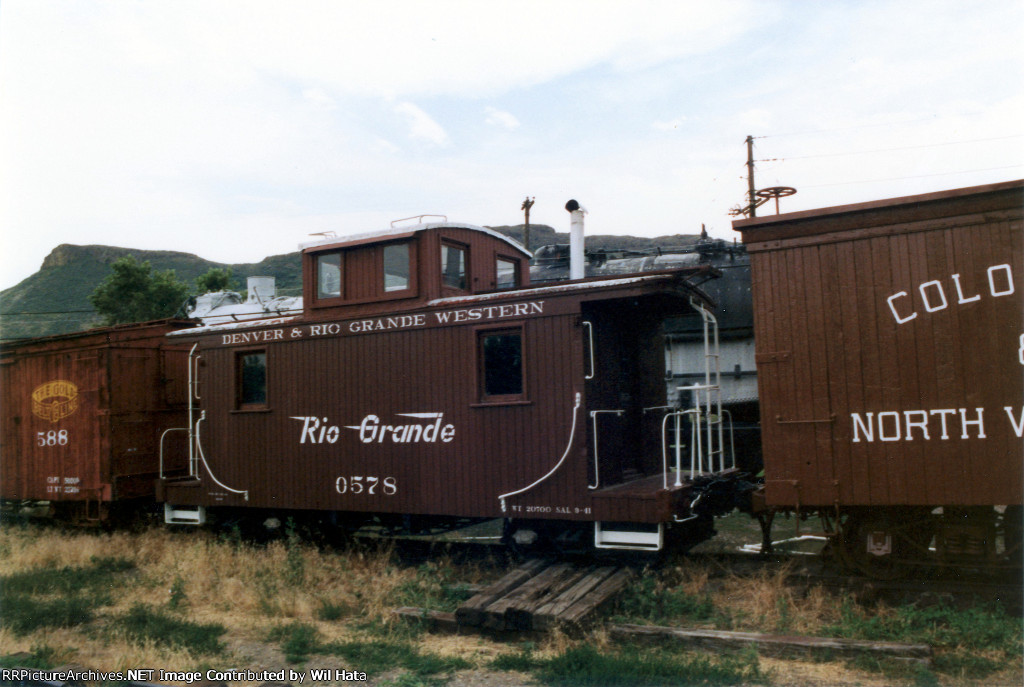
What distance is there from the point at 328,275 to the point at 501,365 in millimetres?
3502

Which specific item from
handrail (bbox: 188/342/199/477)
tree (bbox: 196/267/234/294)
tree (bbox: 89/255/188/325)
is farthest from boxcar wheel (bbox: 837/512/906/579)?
tree (bbox: 196/267/234/294)

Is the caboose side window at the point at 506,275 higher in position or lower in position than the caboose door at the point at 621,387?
higher

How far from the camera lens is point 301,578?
9.42 meters

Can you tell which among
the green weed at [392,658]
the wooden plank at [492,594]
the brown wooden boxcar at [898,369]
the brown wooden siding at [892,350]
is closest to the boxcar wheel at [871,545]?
the brown wooden boxcar at [898,369]

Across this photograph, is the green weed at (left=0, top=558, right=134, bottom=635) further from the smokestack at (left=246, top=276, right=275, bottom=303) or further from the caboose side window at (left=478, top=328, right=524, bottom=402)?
the smokestack at (left=246, top=276, right=275, bottom=303)

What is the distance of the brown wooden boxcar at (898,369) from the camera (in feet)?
22.2

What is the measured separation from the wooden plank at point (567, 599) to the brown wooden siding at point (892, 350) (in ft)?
6.55

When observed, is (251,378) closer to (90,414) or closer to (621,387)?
(90,414)

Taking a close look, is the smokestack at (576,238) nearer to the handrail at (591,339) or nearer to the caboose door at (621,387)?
the caboose door at (621,387)

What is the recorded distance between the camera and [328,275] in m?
11.3

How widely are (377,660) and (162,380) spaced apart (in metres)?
9.00

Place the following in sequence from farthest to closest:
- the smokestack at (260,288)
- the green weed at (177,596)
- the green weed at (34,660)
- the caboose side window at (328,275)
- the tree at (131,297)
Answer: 1. the tree at (131,297)
2. the smokestack at (260,288)
3. the caboose side window at (328,275)
4. the green weed at (177,596)
5. the green weed at (34,660)

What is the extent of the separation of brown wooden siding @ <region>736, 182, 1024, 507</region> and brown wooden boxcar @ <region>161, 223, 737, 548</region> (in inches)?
53.1

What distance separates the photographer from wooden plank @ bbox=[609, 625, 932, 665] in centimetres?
600
